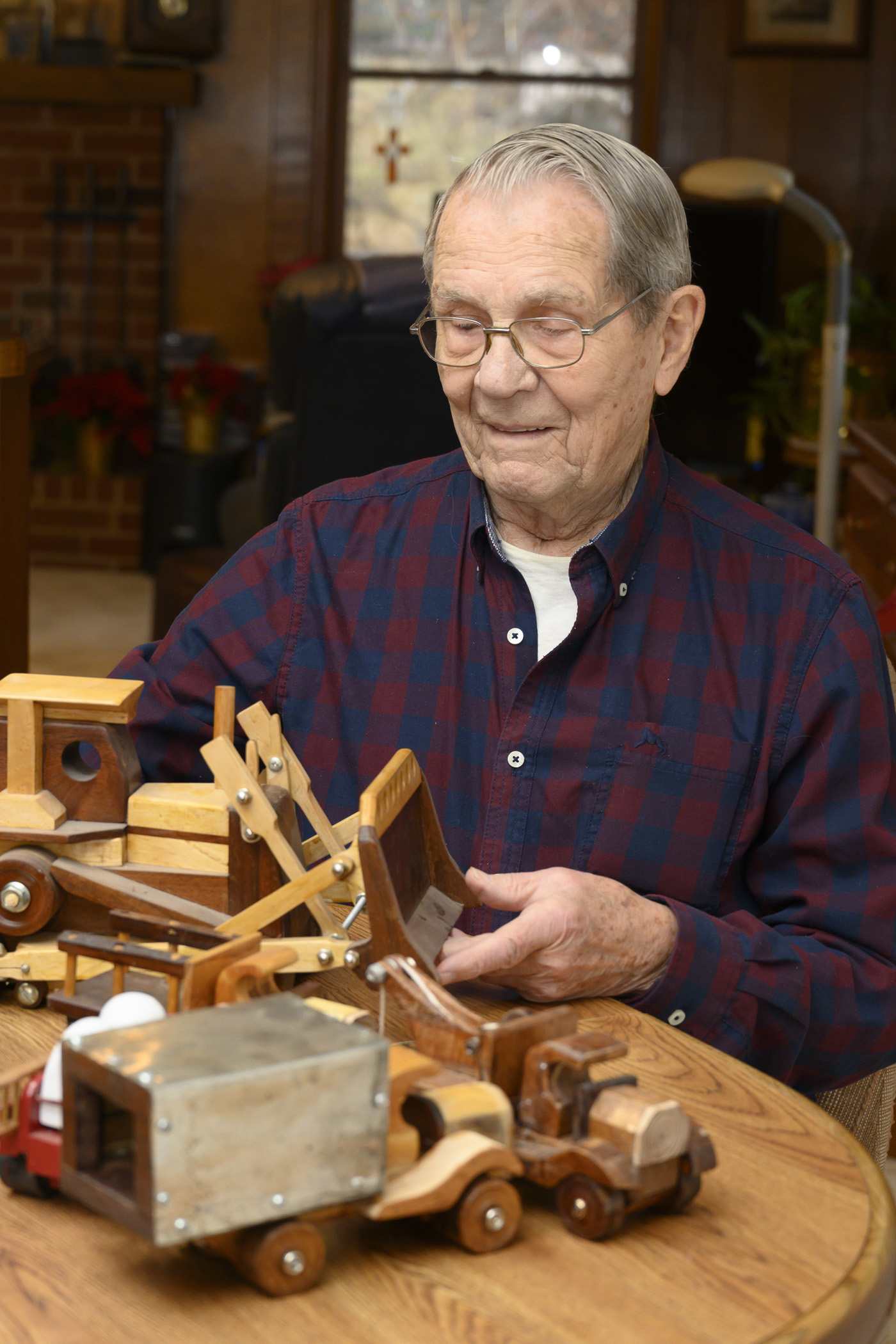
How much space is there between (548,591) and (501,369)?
23cm

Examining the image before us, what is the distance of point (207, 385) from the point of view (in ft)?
18.1

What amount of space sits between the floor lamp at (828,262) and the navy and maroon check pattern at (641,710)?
1.58 m

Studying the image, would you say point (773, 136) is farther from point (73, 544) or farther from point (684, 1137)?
point (684, 1137)

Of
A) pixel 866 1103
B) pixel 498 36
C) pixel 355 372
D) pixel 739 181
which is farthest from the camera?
pixel 498 36

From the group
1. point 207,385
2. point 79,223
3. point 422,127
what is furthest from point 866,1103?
point 79,223

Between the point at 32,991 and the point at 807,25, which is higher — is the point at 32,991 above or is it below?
below

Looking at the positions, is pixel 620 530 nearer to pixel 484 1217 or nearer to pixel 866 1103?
pixel 866 1103

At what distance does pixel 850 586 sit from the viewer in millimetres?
1314

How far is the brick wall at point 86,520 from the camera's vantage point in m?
5.75

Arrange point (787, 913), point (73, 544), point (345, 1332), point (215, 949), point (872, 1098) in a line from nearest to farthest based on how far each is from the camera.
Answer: point (345, 1332)
point (215, 949)
point (787, 913)
point (872, 1098)
point (73, 544)

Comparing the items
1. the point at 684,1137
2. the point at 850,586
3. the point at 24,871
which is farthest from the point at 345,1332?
the point at 850,586

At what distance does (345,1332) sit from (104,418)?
208 inches

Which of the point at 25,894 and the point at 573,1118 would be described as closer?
the point at 573,1118

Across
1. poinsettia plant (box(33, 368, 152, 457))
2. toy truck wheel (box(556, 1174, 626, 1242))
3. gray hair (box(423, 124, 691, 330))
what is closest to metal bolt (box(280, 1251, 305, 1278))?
toy truck wheel (box(556, 1174, 626, 1242))
